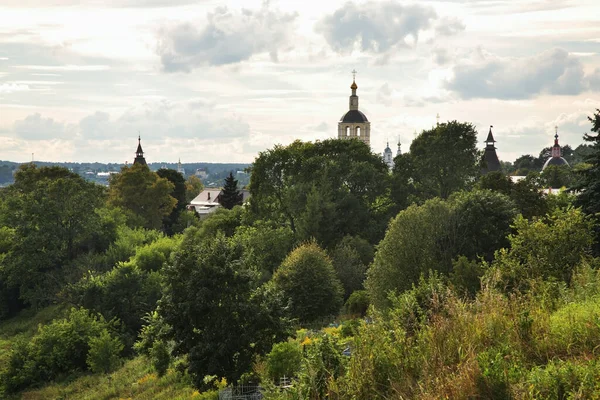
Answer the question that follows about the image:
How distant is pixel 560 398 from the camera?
412 inches

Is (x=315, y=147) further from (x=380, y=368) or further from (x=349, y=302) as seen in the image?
(x=380, y=368)

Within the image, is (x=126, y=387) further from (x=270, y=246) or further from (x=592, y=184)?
(x=592, y=184)

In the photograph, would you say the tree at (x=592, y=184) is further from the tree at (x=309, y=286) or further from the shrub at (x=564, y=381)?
the shrub at (x=564, y=381)

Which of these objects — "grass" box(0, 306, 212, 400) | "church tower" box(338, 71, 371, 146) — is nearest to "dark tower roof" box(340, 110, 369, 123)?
"church tower" box(338, 71, 371, 146)

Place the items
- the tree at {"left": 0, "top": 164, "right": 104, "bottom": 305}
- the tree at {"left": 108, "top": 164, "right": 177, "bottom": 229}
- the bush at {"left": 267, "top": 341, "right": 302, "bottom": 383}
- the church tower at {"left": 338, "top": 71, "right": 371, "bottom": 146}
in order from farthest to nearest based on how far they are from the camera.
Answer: the church tower at {"left": 338, "top": 71, "right": 371, "bottom": 146} → the tree at {"left": 108, "top": 164, "right": 177, "bottom": 229} → the tree at {"left": 0, "top": 164, "right": 104, "bottom": 305} → the bush at {"left": 267, "top": 341, "right": 302, "bottom": 383}

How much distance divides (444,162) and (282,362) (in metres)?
34.2

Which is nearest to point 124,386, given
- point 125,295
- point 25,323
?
point 125,295

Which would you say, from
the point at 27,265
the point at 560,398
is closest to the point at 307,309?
the point at 560,398

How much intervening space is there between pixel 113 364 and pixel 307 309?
9.89m

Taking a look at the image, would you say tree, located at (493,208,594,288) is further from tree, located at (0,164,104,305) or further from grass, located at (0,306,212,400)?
tree, located at (0,164,104,305)

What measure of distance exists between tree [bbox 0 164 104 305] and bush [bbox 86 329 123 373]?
17.9 meters

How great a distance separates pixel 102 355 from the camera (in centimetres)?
3569

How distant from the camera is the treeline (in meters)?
12.5

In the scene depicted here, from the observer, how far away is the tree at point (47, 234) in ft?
176
